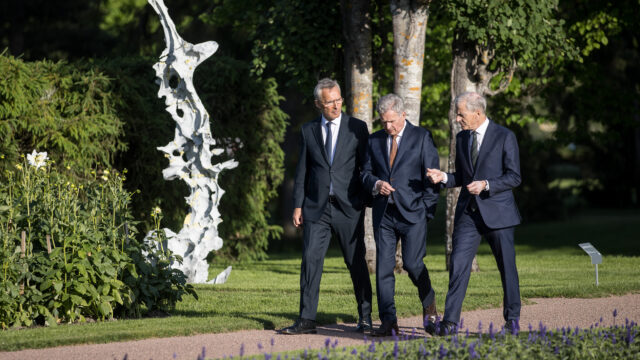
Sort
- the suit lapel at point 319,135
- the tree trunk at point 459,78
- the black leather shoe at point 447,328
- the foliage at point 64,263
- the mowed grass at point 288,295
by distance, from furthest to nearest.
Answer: the tree trunk at point 459,78
the foliage at point 64,263
the suit lapel at point 319,135
the mowed grass at point 288,295
the black leather shoe at point 447,328

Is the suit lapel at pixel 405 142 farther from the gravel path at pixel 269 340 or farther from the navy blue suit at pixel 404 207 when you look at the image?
the gravel path at pixel 269 340

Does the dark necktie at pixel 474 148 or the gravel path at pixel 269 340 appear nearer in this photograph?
the gravel path at pixel 269 340

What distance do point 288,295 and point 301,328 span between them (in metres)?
2.85

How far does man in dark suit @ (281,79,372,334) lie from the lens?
6.73 m

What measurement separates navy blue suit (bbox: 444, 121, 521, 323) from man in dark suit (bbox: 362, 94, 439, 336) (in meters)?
0.31

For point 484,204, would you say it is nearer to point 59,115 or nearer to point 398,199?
point 398,199

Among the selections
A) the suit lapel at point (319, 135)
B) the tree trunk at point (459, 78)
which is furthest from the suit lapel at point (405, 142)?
the tree trunk at point (459, 78)

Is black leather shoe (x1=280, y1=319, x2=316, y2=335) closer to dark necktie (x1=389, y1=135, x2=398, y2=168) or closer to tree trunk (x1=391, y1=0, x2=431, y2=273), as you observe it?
dark necktie (x1=389, y1=135, x2=398, y2=168)

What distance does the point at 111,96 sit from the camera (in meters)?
12.8

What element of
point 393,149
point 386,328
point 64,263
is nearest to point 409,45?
point 393,149

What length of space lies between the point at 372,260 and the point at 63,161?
4690 mm

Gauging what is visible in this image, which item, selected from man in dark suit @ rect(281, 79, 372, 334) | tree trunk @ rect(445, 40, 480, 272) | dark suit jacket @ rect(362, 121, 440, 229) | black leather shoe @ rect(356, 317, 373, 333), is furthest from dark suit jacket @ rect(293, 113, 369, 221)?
tree trunk @ rect(445, 40, 480, 272)

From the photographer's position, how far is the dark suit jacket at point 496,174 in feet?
20.5

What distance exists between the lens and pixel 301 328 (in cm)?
666
